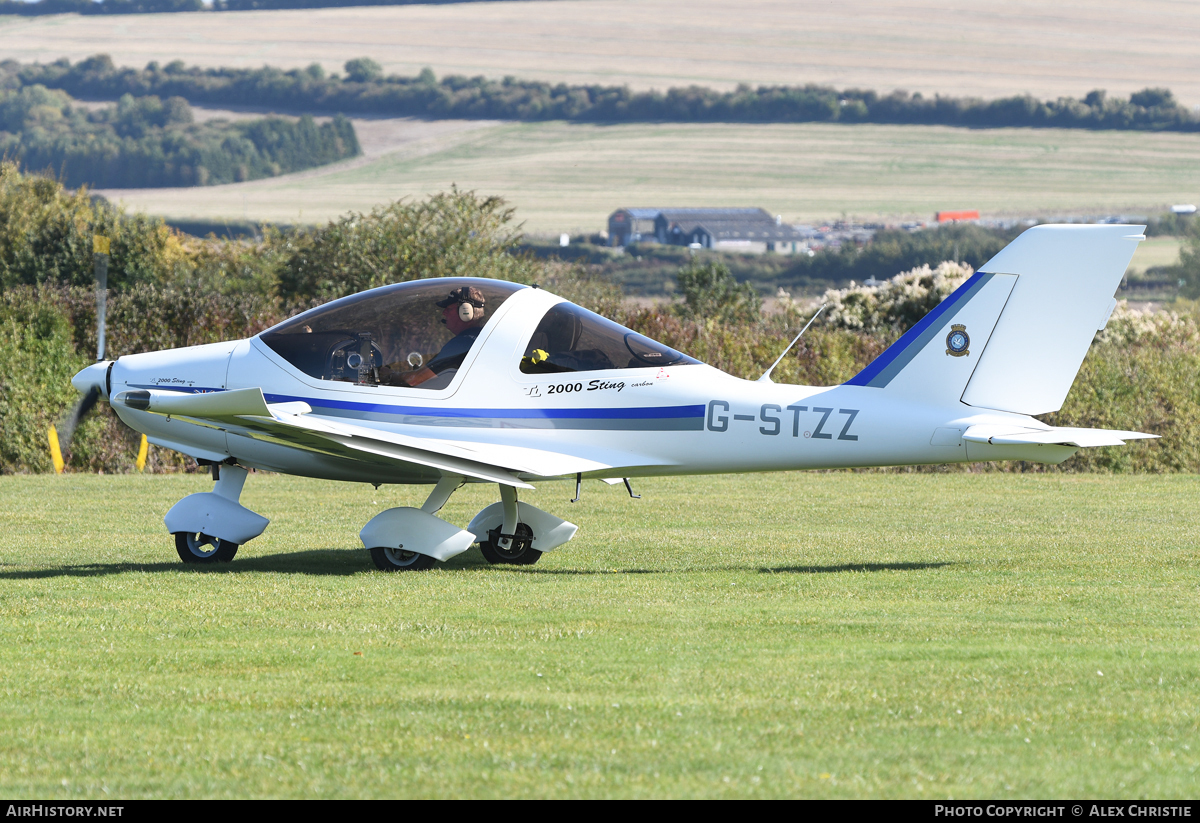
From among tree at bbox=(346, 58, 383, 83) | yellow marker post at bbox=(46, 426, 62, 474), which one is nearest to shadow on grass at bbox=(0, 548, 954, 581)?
yellow marker post at bbox=(46, 426, 62, 474)

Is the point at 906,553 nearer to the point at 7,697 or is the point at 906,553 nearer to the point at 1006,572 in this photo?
the point at 1006,572

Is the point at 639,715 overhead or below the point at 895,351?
below

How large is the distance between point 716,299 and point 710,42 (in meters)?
137

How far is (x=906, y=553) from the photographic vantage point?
12359mm

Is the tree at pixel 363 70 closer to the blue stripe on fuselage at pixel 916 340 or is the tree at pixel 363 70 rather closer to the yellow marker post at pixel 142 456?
the yellow marker post at pixel 142 456

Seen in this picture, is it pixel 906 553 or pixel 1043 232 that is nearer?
pixel 1043 232

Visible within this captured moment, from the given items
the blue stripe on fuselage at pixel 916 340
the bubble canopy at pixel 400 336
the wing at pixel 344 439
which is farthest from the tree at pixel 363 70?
the blue stripe on fuselage at pixel 916 340

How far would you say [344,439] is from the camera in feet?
35.4

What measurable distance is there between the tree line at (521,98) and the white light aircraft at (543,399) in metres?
148

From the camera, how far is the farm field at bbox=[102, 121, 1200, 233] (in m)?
128

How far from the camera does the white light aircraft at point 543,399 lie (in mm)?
10930

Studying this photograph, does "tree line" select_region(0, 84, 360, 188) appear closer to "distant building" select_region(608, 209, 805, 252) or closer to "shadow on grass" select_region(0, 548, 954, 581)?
"distant building" select_region(608, 209, 805, 252)
